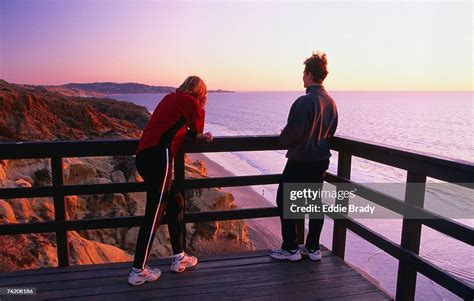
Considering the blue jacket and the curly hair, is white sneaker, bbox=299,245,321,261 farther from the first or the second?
the curly hair

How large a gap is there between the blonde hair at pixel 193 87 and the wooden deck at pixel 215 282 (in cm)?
160

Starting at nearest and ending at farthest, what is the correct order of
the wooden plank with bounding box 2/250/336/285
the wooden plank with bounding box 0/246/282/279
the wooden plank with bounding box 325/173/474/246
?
the wooden plank with bounding box 325/173/474/246 → the wooden plank with bounding box 2/250/336/285 → the wooden plank with bounding box 0/246/282/279

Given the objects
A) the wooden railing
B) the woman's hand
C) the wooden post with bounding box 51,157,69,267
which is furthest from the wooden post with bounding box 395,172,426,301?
the wooden post with bounding box 51,157,69,267

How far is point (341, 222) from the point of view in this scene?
366 centimetres

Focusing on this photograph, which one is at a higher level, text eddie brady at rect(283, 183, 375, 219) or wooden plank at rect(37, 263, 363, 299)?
text eddie brady at rect(283, 183, 375, 219)

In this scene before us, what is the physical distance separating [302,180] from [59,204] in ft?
7.35

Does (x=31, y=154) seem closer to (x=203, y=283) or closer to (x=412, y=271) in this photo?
(x=203, y=283)

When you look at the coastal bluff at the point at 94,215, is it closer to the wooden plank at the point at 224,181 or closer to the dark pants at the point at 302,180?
the wooden plank at the point at 224,181

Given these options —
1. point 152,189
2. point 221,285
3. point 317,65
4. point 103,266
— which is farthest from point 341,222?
point 103,266

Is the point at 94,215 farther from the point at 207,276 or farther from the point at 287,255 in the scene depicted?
the point at 287,255

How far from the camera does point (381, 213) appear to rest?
15617mm

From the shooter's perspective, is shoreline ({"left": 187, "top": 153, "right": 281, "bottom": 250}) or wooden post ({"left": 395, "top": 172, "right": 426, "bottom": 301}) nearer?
wooden post ({"left": 395, "top": 172, "right": 426, "bottom": 301})

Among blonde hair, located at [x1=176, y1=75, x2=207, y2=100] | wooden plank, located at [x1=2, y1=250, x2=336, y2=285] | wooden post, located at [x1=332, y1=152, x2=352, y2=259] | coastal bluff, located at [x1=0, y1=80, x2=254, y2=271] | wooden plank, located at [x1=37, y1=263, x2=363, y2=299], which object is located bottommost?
coastal bluff, located at [x1=0, y1=80, x2=254, y2=271]

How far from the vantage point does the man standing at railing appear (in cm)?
323
